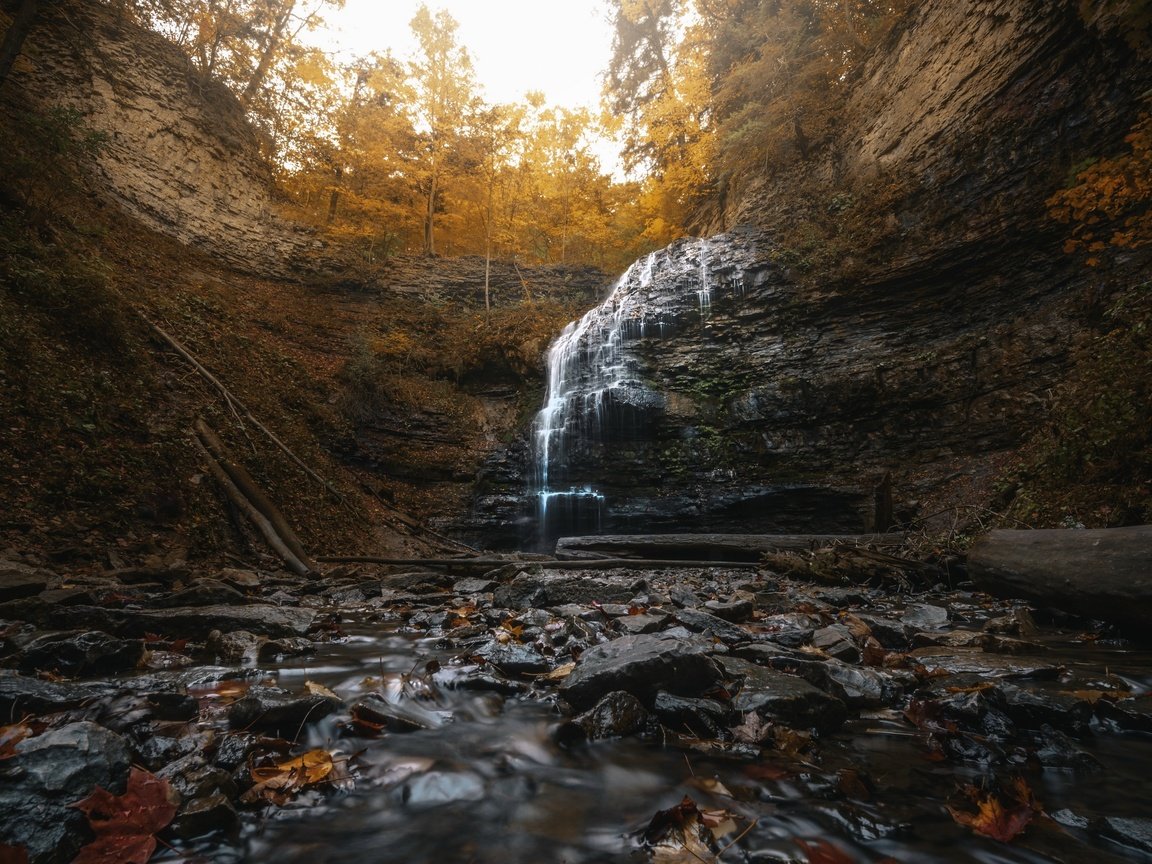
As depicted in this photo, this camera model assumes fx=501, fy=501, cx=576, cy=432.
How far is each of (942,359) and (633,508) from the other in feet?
22.8

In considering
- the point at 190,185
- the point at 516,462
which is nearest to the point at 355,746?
the point at 516,462

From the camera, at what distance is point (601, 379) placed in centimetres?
1287

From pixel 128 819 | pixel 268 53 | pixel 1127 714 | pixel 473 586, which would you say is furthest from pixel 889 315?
pixel 268 53

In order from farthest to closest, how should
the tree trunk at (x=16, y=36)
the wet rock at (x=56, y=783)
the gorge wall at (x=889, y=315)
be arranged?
the gorge wall at (x=889, y=315), the tree trunk at (x=16, y=36), the wet rock at (x=56, y=783)

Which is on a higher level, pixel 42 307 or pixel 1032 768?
pixel 42 307

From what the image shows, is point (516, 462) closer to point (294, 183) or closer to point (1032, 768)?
point (1032, 768)

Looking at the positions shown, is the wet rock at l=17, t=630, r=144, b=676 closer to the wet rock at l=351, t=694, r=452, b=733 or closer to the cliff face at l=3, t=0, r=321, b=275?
the wet rock at l=351, t=694, r=452, b=733

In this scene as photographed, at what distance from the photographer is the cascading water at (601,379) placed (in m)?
11.8

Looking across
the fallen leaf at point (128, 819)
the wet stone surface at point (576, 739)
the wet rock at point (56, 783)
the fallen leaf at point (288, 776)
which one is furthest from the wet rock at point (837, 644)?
the wet rock at point (56, 783)

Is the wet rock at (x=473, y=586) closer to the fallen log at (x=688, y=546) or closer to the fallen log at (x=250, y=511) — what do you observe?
the fallen log at (x=250, y=511)

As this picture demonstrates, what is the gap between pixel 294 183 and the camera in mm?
16500

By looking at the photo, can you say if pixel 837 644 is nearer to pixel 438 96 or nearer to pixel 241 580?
pixel 241 580

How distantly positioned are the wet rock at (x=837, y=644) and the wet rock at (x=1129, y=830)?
1.29 m

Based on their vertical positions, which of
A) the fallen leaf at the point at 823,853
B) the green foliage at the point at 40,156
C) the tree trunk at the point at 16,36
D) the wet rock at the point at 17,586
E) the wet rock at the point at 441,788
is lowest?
the wet rock at the point at 441,788
